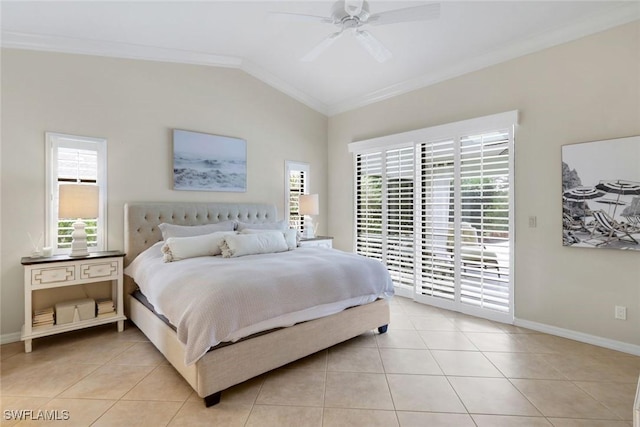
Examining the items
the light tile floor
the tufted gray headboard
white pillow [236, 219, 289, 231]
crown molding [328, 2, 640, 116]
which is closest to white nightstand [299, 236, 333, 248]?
white pillow [236, 219, 289, 231]

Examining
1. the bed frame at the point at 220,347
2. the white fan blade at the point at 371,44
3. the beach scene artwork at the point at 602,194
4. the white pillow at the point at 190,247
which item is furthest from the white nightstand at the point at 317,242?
the beach scene artwork at the point at 602,194

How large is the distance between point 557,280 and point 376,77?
3.41 meters

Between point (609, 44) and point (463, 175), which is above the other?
point (609, 44)

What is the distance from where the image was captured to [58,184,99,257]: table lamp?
3070 mm

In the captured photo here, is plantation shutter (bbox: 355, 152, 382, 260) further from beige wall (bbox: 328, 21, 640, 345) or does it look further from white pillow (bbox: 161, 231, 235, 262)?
white pillow (bbox: 161, 231, 235, 262)

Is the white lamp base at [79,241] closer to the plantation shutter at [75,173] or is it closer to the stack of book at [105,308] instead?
the plantation shutter at [75,173]

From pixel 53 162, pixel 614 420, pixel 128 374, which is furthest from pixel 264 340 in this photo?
pixel 53 162

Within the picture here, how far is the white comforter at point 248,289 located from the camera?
2.08 metres

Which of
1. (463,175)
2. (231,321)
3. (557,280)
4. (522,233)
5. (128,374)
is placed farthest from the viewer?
(463,175)

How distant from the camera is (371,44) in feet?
9.35

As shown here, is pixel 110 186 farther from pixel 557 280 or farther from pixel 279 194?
pixel 557 280

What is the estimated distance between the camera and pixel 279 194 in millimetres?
5145

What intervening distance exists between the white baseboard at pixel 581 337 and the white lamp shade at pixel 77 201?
15.7 ft

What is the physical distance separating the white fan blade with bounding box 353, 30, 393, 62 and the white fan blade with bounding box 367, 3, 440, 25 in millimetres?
135
